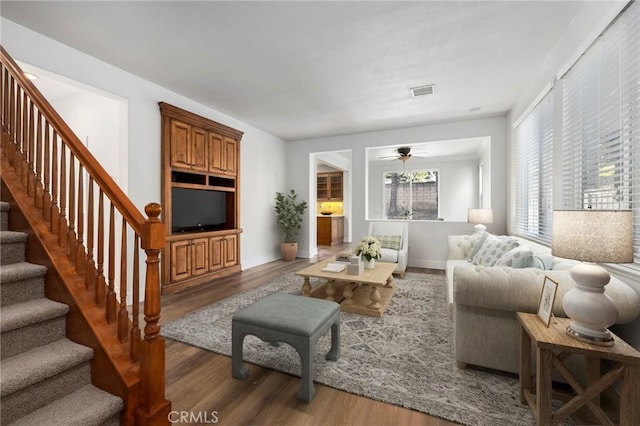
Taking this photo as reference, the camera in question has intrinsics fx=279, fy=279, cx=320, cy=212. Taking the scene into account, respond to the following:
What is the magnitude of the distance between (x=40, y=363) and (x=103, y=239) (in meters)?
0.59

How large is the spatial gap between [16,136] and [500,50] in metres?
4.26

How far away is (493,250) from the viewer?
118 inches

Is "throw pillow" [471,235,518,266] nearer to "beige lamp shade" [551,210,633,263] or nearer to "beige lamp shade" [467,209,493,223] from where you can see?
"beige lamp shade" [467,209,493,223]

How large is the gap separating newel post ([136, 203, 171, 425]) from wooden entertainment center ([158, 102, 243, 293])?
256cm

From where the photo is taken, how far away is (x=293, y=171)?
21.4 ft

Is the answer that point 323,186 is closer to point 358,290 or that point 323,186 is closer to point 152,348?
point 358,290

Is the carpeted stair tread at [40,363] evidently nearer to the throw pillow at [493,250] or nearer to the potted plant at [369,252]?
the potted plant at [369,252]

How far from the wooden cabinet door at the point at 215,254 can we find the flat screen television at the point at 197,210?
10.1 inches

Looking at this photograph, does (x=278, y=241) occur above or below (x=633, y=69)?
below

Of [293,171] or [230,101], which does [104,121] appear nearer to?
[230,101]

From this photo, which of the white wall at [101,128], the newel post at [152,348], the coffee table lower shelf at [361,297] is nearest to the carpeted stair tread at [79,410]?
the newel post at [152,348]

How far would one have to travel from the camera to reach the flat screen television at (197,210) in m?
3.98

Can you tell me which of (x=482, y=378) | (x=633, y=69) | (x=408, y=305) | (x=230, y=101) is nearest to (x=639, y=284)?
(x=482, y=378)

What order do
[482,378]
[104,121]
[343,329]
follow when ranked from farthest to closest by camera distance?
[104,121] → [343,329] → [482,378]
